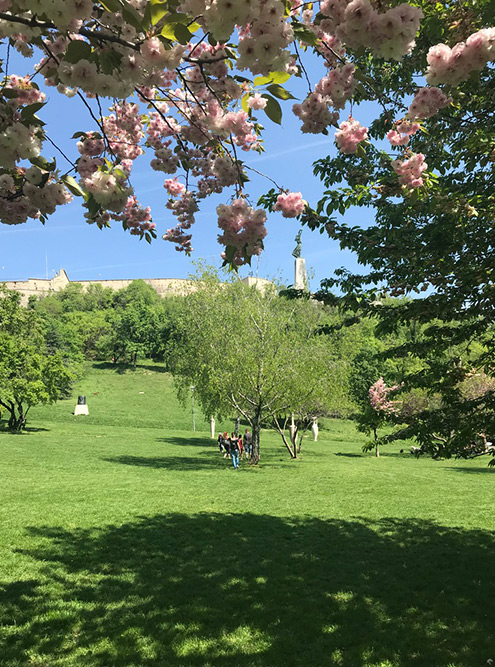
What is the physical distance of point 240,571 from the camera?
25.0 feet

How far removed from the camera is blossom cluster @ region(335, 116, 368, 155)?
3936 mm

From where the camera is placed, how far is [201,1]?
2104 mm

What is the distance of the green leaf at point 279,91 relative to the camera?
8.11 feet

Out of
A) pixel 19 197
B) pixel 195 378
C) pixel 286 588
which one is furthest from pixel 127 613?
pixel 195 378

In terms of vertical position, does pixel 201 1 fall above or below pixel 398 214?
below

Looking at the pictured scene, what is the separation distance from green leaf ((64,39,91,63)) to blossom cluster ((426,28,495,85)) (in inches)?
74.8

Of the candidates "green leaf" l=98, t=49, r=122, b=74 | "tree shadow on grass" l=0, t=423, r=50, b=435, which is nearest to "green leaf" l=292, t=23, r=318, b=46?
"green leaf" l=98, t=49, r=122, b=74

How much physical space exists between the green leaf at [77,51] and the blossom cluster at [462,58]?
190 centimetres

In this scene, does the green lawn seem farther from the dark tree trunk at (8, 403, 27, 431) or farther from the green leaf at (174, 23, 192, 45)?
the dark tree trunk at (8, 403, 27, 431)

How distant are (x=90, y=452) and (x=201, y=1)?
24.5m

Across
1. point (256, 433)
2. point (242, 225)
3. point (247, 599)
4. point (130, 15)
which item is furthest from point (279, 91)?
point (256, 433)

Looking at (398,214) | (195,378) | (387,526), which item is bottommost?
(387,526)

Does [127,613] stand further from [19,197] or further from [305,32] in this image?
[305,32]

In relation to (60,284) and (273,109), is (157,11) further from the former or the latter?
(60,284)
